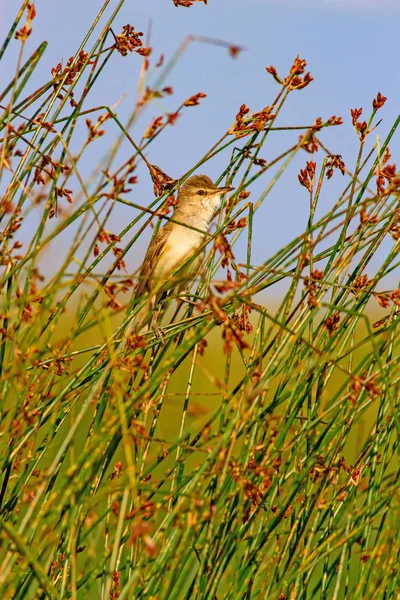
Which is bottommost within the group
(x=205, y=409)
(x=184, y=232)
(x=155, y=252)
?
(x=205, y=409)

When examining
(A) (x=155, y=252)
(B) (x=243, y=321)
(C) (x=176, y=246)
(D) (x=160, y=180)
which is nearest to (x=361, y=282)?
(B) (x=243, y=321)

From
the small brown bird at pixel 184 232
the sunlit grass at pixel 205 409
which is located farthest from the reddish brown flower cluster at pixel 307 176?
the small brown bird at pixel 184 232

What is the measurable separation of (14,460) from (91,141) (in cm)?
96

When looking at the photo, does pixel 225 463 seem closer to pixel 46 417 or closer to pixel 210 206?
pixel 46 417

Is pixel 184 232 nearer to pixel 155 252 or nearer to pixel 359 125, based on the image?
pixel 155 252

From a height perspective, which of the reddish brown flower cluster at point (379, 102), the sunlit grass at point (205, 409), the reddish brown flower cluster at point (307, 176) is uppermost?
the reddish brown flower cluster at point (379, 102)

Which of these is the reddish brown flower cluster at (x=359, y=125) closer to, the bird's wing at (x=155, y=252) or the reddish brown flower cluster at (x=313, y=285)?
the reddish brown flower cluster at (x=313, y=285)

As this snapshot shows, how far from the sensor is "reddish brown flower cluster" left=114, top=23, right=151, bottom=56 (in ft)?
8.01

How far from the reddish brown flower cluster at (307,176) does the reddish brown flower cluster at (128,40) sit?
64 cm

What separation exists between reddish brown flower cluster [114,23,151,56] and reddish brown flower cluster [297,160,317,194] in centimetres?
64

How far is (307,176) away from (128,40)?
727 mm

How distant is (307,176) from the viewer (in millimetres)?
2525

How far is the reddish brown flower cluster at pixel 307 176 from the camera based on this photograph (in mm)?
2498

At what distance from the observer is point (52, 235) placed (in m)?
1.88
